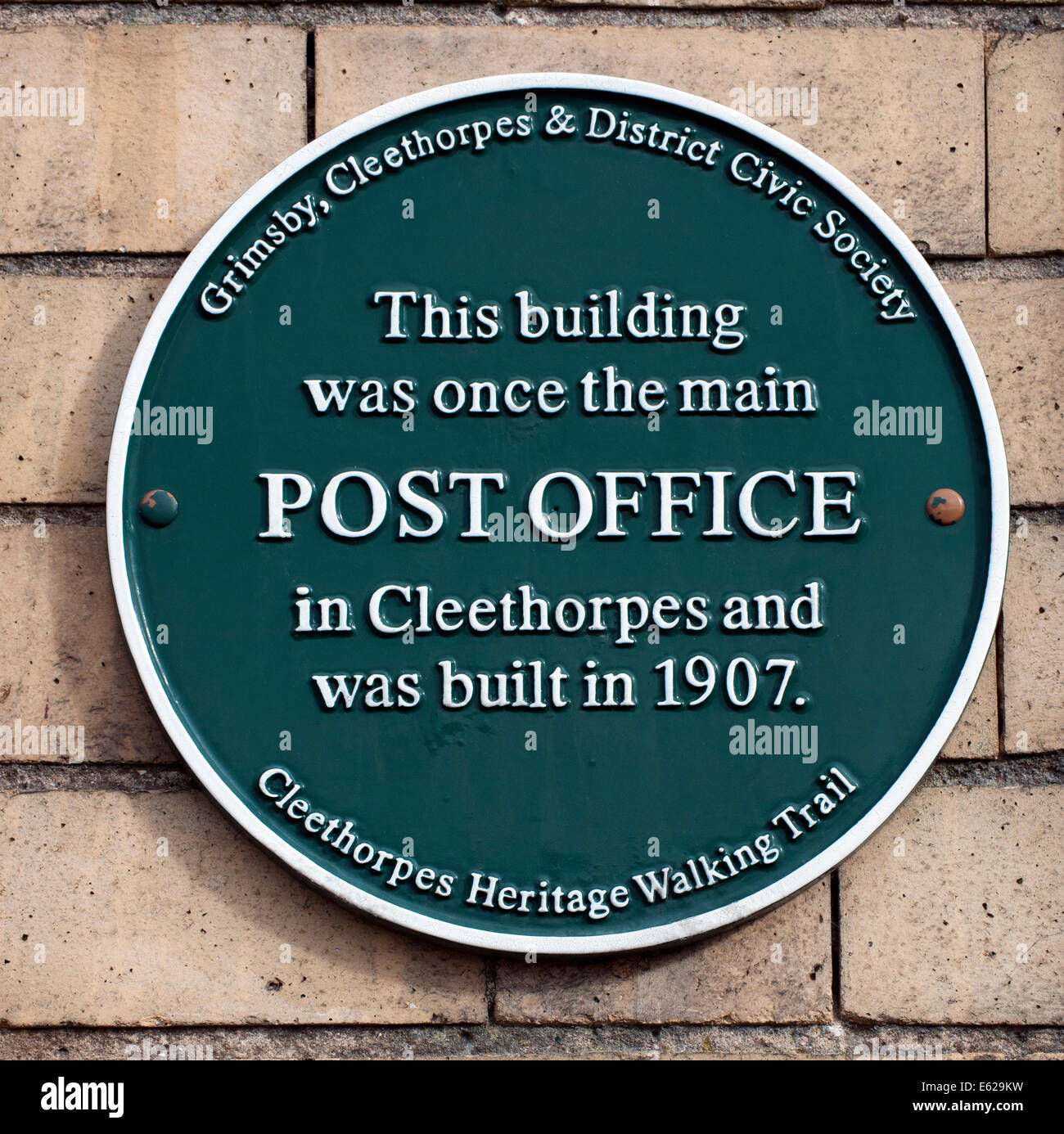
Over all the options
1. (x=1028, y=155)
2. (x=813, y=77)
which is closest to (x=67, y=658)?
(x=813, y=77)

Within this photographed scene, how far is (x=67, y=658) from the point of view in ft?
7.55

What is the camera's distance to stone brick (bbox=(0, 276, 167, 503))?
2334mm

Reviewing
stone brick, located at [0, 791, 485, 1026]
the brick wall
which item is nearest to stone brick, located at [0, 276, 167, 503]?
the brick wall

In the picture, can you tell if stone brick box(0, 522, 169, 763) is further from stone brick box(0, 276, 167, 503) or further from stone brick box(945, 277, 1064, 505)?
stone brick box(945, 277, 1064, 505)

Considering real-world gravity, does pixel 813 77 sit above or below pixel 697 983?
above

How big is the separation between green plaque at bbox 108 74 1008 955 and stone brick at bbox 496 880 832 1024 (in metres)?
0.16

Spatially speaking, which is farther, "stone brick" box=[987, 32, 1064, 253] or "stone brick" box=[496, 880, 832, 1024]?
"stone brick" box=[987, 32, 1064, 253]

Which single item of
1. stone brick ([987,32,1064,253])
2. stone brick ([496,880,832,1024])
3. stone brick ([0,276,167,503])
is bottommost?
stone brick ([496,880,832,1024])

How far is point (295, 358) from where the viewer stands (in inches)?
87.9

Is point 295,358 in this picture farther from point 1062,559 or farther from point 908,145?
point 1062,559

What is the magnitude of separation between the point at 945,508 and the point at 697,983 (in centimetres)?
111

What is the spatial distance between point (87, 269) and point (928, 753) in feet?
6.80

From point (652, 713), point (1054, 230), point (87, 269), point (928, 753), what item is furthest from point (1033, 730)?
point (87, 269)

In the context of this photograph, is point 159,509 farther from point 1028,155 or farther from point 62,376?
point 1028,155
